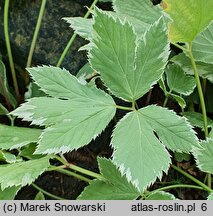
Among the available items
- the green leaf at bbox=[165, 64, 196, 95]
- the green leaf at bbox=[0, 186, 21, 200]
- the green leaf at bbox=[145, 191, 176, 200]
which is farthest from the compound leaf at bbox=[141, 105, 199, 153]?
the green leaf at bbox=[0, 186, 21, 200]

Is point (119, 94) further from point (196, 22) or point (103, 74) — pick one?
point (196, 22)

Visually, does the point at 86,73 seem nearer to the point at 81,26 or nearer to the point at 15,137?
the point at 81,26

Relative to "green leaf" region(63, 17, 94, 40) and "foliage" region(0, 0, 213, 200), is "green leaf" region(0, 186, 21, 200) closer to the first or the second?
"foliage" region(0, 0, 213, 200)

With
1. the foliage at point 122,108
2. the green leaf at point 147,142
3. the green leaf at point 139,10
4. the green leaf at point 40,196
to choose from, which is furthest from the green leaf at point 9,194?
the green leaf at point 139,10

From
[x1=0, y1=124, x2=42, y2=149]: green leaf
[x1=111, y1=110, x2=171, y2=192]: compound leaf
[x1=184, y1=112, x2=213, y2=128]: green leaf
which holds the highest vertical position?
[x1=111, y1=110, x2=171, y2=192]: compound leaf

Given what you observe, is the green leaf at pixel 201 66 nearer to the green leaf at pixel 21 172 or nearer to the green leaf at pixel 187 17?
the green leaf at pixel 187 17

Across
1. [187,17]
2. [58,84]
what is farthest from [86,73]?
[187,17]
